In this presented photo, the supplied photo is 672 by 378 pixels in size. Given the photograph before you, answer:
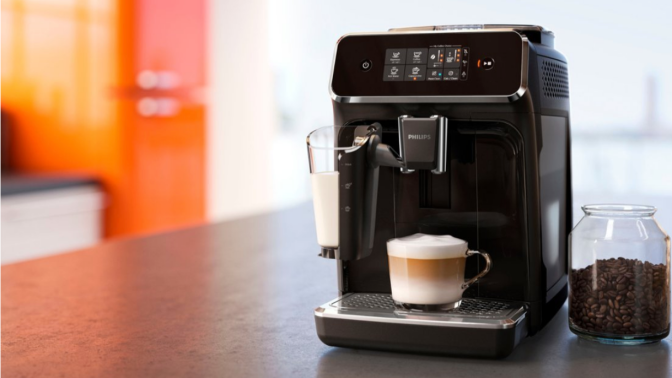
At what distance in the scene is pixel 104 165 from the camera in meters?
3.57

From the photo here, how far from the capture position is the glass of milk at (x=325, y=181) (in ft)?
2.68

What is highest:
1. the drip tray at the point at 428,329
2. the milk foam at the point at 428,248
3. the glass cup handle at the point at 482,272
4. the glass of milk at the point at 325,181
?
the glass of milk at the point at 325,181

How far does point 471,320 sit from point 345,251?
0.15 m

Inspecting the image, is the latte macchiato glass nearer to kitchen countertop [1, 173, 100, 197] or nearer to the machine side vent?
the machine side vent

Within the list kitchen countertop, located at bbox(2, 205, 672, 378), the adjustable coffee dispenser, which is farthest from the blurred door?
the adjustable coffee dispenser

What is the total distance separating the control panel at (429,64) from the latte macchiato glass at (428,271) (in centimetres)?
17

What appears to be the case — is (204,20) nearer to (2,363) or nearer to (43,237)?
(43,237)

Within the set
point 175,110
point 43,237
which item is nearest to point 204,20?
point 175,110

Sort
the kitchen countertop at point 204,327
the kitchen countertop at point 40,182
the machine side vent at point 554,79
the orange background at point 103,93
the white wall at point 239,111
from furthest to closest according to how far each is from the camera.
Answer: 1. the white wall at point 239,111
2. the orange background at point 103,93
3. the kitchen countertop at point 40,182
4. the machine side vent at point 554,79
5. the kitchen countertop at point 204,327

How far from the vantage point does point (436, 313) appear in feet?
2.62

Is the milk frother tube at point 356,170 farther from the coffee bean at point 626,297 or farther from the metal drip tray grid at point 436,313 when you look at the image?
the coffee bean at point 626,297

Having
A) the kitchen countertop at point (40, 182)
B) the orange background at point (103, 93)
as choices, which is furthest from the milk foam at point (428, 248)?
the orange background at point (103, 93)

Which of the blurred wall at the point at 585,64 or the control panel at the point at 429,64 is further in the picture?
the blurred wall at the point at 585,64

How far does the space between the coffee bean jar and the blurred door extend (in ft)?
9.88
